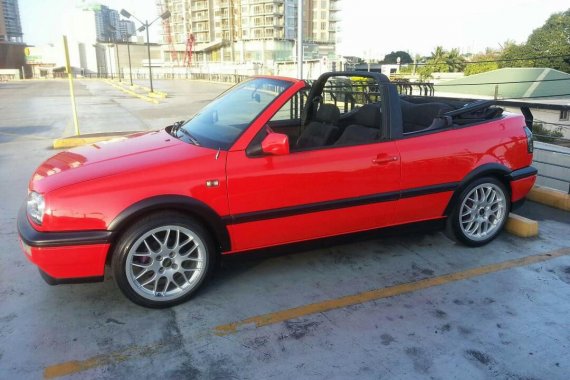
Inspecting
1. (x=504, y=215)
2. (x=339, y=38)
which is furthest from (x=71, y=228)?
(x=339, y=38)

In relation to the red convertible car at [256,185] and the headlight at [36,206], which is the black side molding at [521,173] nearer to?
the red convertible car at [256,185]

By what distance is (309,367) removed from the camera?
8.11 feet

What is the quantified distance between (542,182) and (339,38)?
103 meters

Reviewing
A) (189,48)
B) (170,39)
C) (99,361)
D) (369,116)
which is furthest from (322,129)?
(170,39)

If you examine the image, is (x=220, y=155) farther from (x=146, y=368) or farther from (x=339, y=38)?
(x=339, y=38)

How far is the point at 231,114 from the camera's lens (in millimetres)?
3631

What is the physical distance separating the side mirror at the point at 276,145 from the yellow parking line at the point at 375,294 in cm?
110

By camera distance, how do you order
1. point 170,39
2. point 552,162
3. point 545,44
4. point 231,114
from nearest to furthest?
point 231,114 < point 552,162 < point 545,44 < point 170,39

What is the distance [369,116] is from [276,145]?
1.21 meters

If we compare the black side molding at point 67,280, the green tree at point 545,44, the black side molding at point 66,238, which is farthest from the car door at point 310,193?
the green tree at point 545,44

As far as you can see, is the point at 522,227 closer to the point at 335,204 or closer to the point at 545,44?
the point at 335,204

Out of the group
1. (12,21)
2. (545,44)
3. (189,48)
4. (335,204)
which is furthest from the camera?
(12,21)

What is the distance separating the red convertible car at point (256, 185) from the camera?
2814 mm

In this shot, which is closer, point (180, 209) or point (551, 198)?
point (180, 209)
